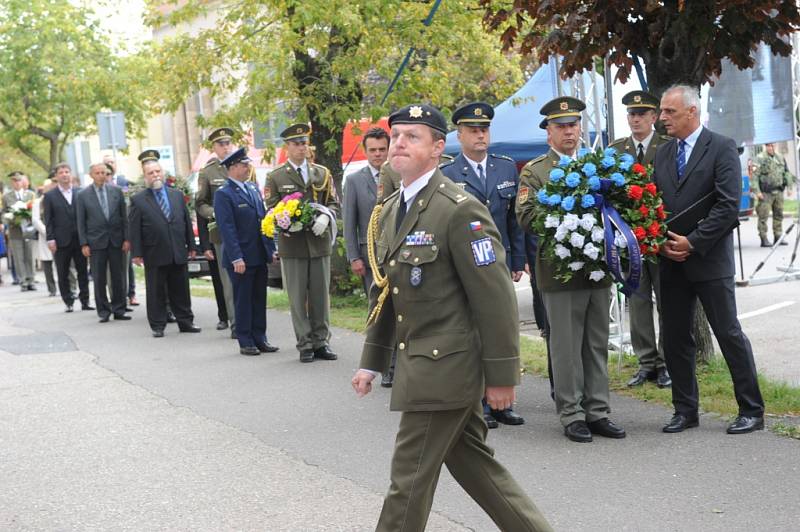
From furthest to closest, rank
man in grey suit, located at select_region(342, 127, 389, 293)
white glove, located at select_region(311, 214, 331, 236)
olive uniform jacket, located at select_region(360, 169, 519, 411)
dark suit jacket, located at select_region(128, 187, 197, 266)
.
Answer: dark suit jacket, located at select_region(128, 187, 197, 266)
white glove, located at select_region(311, 214, 331, 236)
man in grey suit, located at select_region(342, 127, 389, 293)
olive uniform jacket, located at select_region(360, 169, 519, 411)

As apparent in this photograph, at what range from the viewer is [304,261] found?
35.4 feet

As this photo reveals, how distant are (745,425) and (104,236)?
10.7m

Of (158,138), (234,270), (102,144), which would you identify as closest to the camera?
(234,270)

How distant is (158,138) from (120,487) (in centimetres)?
5194

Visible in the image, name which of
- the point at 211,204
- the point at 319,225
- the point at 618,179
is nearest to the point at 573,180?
the point at 618,179

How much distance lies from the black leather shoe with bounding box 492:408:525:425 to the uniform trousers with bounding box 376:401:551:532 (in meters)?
3.11

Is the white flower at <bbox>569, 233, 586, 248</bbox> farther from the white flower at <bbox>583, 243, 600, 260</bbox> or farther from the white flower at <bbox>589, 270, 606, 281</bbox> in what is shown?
the white flower at <bbox>589, 270, 606, 281</bbox>

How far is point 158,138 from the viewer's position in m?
56.7

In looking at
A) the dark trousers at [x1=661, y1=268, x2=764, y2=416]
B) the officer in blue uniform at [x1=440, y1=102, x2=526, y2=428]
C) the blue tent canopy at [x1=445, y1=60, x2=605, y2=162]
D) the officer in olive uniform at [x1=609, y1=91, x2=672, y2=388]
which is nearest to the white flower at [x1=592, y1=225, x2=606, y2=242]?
the dark trousers at [x1=661, y1=268, x2=764, y2=416]

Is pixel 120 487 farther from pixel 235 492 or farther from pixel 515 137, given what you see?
pixel 515 137

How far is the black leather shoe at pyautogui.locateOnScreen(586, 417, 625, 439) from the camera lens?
6973mm

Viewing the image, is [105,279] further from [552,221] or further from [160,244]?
[552,221]

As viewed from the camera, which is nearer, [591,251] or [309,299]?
[591,251]

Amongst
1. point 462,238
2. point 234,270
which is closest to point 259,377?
point 234,270
